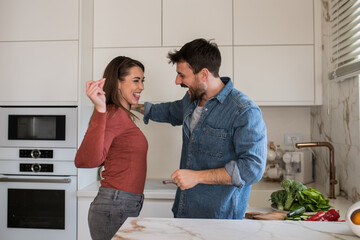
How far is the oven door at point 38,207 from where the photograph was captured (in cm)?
206

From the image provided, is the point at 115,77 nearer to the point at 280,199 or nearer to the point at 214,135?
the point at 214,135

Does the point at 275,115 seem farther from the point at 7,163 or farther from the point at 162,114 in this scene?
the point at 7,163

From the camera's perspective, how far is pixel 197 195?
56.9 inches

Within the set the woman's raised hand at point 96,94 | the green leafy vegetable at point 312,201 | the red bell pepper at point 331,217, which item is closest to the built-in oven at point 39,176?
the woman's raised hand at point 96,94

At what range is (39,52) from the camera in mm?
2148

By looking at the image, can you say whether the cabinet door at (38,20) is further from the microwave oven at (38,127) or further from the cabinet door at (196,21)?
the cabinet door at (196,21)

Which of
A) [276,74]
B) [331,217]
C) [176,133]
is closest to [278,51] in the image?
[276,74]

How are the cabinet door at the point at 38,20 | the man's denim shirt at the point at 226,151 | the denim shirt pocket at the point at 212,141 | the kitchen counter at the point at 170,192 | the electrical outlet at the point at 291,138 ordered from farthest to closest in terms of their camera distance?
the electrical outlet at the point at 291,138 → the cabinet door at the point at 38,20 → the kitchen counter at the point at 170,192 → the denim shirt pocket at the point at 212,141 → the man's denim shirt at the point at 226,151

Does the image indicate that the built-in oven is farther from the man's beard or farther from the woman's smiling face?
the man's beard

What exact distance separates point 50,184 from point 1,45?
99 centimetres

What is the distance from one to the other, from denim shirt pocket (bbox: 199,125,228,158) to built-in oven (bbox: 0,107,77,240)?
101 cm

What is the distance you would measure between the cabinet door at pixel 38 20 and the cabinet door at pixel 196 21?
2.05ft

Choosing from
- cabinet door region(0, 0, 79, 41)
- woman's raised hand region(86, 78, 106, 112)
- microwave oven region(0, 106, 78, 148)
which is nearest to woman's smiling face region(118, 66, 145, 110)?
woman's raised hand region(86, 78, 106, 112)

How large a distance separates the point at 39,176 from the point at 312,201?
1628 mm
